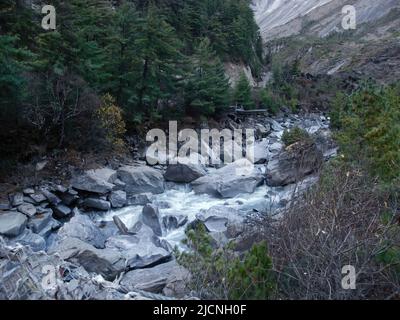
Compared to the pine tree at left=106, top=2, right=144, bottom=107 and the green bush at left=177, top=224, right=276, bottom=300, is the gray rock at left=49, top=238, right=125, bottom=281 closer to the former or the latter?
the green bush at left=177, top=224, right=276, bottom=300

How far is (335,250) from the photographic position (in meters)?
5.13

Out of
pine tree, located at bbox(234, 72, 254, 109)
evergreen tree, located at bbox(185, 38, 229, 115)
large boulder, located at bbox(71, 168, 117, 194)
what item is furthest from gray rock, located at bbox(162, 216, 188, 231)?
pine tree, located at bbox(234, 72, 254, 109)

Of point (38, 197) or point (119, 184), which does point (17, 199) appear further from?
point (119, 184)

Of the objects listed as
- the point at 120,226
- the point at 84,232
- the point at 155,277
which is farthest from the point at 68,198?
the point at 155,277

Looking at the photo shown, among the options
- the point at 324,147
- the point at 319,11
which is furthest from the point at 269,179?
the point at 319,11

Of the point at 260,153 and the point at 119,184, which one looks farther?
the point at 260,153

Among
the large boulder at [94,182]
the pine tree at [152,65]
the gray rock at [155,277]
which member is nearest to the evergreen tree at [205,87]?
the pine tree at [152,65]

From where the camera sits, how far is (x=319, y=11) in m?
101

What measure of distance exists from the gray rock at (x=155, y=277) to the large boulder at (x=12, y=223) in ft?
12.3

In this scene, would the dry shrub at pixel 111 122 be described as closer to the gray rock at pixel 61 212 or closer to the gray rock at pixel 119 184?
the gray rock at pixel 119 184

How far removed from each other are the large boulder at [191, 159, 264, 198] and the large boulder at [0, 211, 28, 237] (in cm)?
642

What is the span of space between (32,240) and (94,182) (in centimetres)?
383

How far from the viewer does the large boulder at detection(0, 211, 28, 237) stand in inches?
407

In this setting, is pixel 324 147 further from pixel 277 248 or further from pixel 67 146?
pixel 277 248
